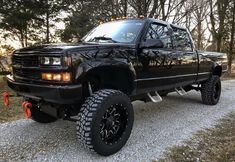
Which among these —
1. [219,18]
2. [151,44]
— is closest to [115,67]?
[151,44]

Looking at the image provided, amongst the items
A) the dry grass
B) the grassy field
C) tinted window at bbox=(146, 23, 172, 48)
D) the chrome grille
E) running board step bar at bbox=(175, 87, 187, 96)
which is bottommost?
the dry grass

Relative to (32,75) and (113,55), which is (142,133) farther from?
(32,75)

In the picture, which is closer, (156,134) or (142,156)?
(142,156)

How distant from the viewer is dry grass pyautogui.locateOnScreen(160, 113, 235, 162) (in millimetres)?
3910

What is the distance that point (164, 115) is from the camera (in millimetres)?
6215

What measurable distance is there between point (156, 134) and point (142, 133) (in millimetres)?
245

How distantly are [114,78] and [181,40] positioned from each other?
2.51 m

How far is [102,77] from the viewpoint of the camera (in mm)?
4258

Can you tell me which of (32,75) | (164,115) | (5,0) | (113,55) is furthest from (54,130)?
(5,0)

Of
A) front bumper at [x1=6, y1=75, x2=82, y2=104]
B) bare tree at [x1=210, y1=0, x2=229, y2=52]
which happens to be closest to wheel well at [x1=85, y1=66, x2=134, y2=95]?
front bumper at [x1=6, y1=75, x2=82, y2=104]

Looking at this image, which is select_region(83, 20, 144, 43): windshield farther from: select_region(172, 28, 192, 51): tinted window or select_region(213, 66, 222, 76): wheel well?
select_region(213, 66, 222, 76): wheel well

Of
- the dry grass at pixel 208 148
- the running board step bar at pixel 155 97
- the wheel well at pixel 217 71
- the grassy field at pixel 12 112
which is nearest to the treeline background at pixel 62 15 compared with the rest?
the grassy field at pixel 12 112

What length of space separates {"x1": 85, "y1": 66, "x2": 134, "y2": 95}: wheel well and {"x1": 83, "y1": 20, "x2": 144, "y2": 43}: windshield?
0.63 m

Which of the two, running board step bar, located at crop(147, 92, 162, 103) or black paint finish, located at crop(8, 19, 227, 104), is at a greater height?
black paint finish, located at crop(8, 19, 227, 104)
